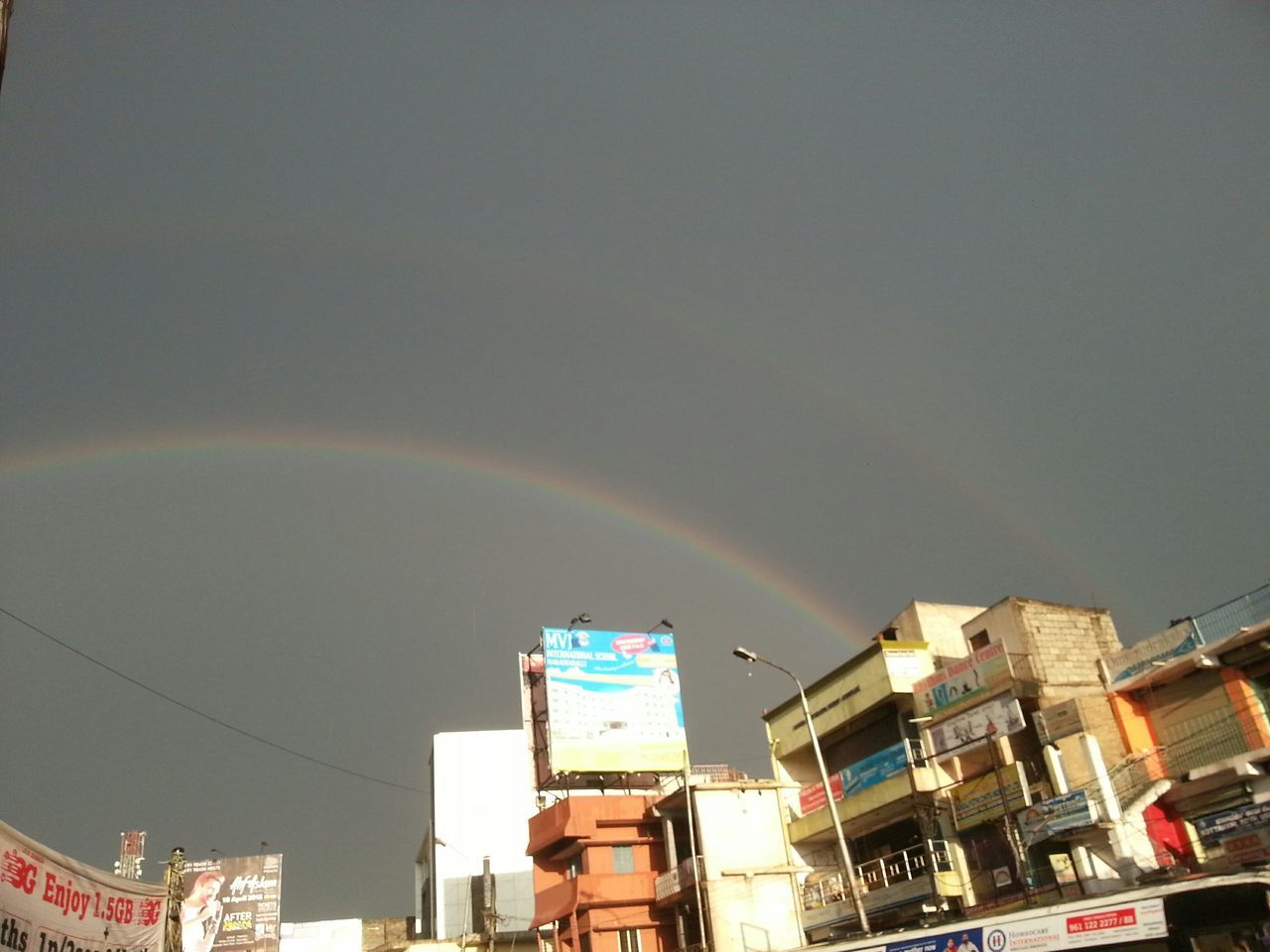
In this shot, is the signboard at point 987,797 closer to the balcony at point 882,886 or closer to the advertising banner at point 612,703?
the balcony at point 882,886

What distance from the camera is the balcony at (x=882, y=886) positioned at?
35469mm

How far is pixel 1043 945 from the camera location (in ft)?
86.4

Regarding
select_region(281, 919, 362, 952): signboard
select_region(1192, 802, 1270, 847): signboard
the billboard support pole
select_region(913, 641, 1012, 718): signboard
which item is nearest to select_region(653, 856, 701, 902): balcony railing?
select_region(913, 641, 1012, 718): signboard

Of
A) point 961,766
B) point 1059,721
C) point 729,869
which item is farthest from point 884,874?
point 1059,721

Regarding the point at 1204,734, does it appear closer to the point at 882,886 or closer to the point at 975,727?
the point at 975,727

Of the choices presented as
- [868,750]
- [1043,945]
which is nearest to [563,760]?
[868,750]

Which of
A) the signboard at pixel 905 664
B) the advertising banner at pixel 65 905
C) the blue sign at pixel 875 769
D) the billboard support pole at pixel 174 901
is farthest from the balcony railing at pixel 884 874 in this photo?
the advertising banner at pixel 65 905

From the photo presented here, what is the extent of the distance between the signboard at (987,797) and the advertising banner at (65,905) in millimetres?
26157

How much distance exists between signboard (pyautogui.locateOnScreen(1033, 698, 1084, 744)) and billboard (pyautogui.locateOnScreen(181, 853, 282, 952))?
51648 millimetres

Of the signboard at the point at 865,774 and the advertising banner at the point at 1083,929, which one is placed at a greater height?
the signboard at the point at 865,774

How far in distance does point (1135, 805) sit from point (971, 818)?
6.61 meters

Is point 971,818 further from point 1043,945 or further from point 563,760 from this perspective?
point 563,760

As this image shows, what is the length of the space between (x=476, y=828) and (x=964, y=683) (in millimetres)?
47329

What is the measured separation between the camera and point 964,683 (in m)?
35.8
